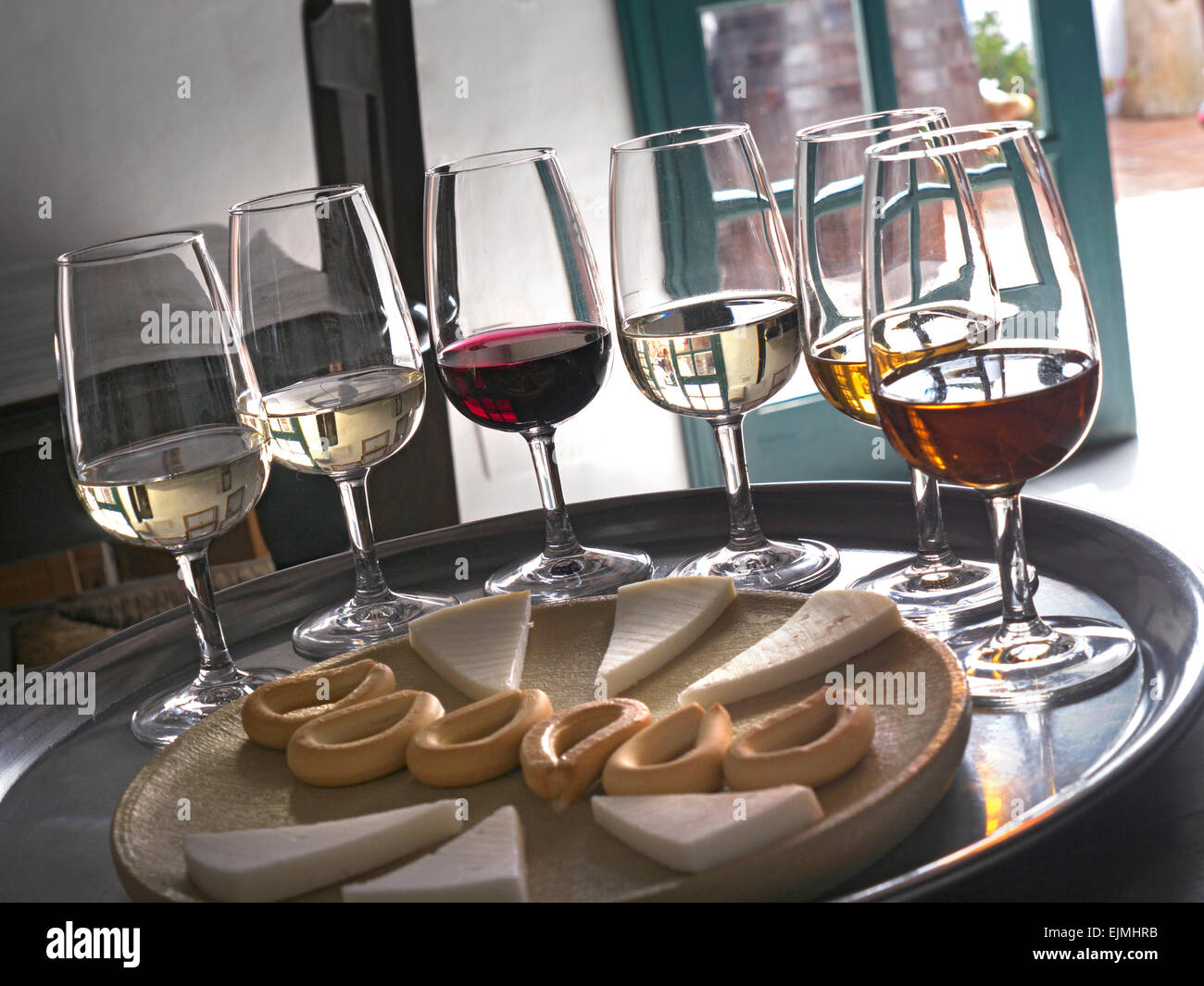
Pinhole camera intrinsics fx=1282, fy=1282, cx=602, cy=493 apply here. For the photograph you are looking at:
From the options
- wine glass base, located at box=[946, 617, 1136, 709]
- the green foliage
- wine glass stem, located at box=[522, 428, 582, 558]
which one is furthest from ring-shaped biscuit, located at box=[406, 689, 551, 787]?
the green foliage

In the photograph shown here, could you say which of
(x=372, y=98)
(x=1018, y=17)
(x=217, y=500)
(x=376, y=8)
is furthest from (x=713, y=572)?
(x=1018, y=17)

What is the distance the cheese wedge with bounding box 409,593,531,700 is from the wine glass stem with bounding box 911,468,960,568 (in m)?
0.26

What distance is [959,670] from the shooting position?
1.98 feet

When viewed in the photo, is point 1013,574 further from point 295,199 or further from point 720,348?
point 295,199

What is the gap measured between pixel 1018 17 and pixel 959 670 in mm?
2486

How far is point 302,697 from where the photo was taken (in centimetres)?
70

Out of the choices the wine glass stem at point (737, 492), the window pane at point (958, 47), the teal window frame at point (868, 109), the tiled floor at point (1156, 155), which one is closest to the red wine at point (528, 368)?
the wine glass stem at point (737, 492)

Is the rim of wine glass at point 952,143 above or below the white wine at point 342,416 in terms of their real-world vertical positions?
above

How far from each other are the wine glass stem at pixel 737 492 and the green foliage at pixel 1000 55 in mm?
2177

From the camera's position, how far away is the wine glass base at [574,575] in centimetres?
89

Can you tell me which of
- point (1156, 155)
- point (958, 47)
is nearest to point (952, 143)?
point (958, 47)

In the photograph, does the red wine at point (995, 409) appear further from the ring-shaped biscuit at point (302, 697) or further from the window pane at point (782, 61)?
the window pane at point (782, 61)
